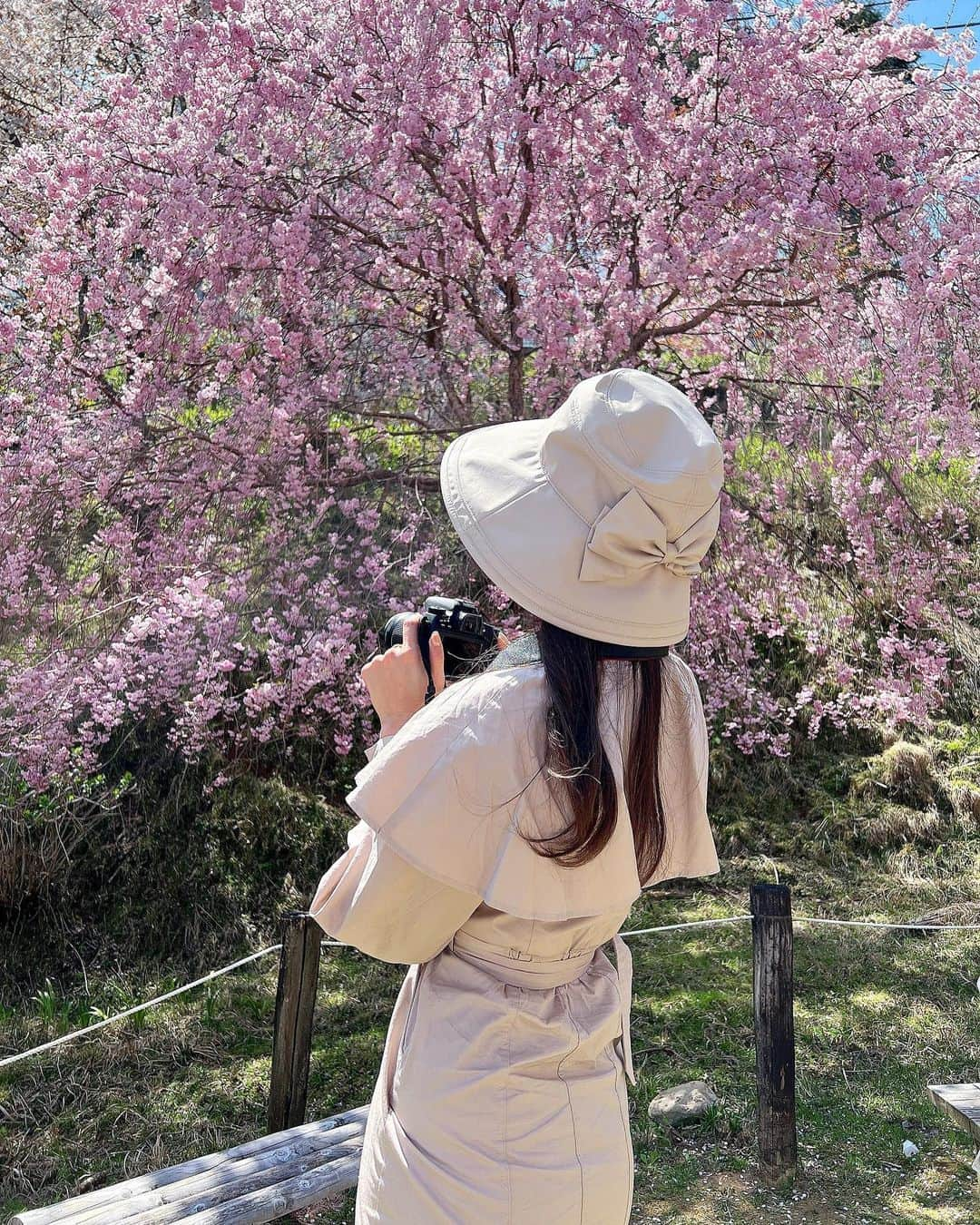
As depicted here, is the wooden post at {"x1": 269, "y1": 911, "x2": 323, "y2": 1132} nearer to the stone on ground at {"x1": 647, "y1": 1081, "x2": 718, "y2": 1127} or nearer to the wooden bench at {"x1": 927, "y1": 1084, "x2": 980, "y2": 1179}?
the stone on ground at {"x1": 647, "y1": 1081, "x2": 718, "y2": 1127}

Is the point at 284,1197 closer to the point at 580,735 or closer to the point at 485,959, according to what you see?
the point at 485,959

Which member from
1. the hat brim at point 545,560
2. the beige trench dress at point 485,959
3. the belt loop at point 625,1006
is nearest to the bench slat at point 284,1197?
the beige trench dress at point 485,959

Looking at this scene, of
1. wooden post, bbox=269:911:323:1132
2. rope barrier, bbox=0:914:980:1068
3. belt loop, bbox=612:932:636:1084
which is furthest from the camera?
wooden post, bbox=269:911:323:1132

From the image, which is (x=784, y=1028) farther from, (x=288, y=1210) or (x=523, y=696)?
(x=523, y=696)

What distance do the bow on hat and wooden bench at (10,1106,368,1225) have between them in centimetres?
179

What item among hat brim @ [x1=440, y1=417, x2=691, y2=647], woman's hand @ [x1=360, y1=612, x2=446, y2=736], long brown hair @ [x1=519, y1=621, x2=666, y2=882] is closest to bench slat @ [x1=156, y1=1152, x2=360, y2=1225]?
woman's hand @ [x1=360, y1=612, x2=446, y2=736]

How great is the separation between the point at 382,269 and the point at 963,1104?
304 cm

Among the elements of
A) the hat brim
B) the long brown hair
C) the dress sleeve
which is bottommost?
the dress sleeve

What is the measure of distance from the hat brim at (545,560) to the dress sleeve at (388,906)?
31 centimetres

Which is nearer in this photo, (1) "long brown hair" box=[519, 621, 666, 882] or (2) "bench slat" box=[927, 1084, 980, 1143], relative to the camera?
(1) "long brown hair" box=[519, 621, 666, 882]

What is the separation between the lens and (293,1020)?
9.95 ft

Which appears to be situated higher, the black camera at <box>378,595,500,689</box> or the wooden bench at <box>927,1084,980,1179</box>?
the black camera at <box>378,595,500,689</box>

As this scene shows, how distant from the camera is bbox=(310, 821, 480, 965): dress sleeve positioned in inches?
46.8

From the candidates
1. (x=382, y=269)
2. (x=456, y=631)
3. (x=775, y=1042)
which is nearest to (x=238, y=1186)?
(x=775, y=1042)
